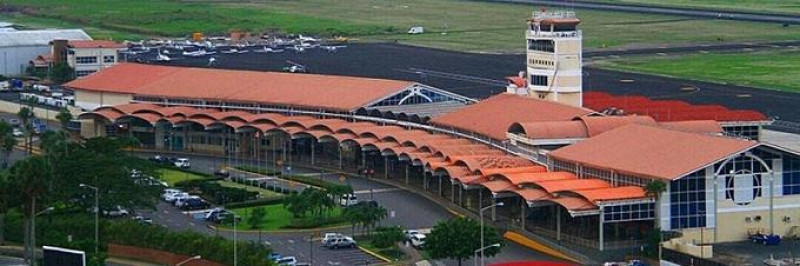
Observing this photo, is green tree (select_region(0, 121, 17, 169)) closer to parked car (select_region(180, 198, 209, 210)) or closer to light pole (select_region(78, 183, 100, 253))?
parked car (select_region(180, 198, 209, 210))

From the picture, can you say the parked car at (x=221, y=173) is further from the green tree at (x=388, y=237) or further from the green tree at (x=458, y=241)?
the green tree at (x=458, y=241)

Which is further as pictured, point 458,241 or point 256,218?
point 256,218

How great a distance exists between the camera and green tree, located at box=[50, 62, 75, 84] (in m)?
98.8

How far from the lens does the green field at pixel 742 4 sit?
157125 millimetres

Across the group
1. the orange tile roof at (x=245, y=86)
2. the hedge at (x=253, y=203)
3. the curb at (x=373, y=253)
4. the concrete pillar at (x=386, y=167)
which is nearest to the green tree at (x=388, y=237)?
the curb at (x=373, y=253)

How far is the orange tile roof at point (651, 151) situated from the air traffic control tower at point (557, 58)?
40.3 feet

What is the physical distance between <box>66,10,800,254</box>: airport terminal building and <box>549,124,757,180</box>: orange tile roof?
0.07 metres

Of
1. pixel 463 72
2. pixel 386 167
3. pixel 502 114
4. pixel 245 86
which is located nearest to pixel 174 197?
pixel 386 167

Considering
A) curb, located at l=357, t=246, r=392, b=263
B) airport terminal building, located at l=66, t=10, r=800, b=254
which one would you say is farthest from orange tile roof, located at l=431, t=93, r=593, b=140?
curb, located at l=357, t=246, r=392, b=263

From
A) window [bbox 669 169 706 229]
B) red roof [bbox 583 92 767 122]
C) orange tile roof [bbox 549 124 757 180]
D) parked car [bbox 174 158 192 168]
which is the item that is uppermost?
red roof [bbox 583 92 767 122]

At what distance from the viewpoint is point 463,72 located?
104375mm

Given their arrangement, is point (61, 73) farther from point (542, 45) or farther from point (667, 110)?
point (667, 110)

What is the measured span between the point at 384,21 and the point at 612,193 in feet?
347

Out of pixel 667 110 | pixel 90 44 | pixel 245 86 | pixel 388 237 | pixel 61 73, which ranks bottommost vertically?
pixel 388 237
